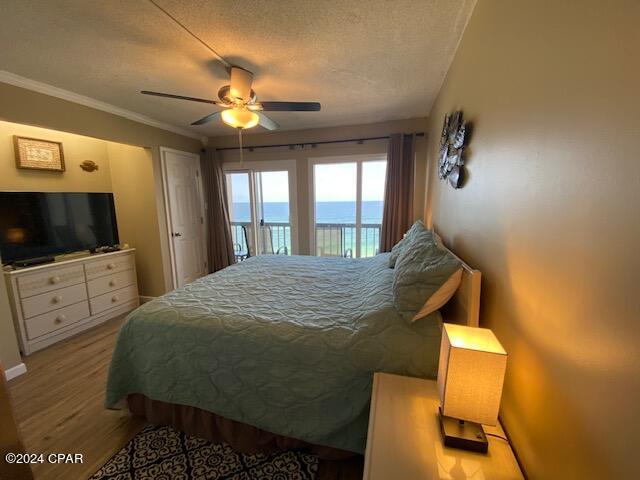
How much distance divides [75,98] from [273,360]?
10.6 ft

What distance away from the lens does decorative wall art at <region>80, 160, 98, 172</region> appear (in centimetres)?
327

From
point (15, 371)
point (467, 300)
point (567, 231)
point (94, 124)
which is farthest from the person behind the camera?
point (94, 124)

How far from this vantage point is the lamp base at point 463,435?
2.80 ft

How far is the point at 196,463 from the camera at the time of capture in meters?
1.49

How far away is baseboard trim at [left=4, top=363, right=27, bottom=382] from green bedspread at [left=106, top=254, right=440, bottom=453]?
4.39ft

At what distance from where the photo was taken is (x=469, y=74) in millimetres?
1553

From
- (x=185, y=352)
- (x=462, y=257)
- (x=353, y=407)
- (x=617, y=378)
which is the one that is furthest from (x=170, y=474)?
(x=462, y=257)

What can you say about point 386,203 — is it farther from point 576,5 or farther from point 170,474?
point 170,474

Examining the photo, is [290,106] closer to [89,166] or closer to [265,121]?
[265,121]

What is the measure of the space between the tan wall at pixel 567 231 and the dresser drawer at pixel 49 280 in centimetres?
380

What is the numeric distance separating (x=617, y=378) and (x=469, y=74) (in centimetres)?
167

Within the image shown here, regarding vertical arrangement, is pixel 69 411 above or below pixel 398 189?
below

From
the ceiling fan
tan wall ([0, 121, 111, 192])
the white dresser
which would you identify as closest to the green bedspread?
the ceiling fan

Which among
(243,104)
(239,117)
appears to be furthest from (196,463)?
(243,104)
